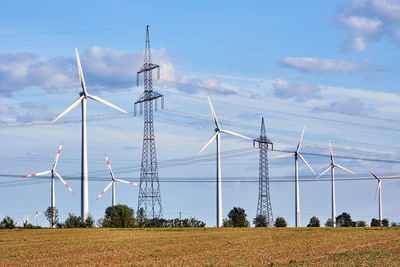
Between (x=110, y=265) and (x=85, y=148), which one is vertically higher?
(x=85, y=148)

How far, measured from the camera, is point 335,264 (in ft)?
167

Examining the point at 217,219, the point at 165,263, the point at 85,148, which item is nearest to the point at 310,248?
the point at 165,263

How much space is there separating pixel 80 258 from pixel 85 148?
149ft

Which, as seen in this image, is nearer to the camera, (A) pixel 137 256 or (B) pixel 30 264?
(B) pixel 30 264

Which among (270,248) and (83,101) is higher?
(83,101)

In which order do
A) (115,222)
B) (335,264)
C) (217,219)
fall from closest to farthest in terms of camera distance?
(335,264) < (217,219) < (115,222)

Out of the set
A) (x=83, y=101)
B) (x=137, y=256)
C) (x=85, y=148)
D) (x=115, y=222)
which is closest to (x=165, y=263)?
(x=137, y=256)

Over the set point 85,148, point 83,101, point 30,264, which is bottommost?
point 30,264

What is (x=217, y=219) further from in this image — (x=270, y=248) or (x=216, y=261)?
(x=216, y=261)

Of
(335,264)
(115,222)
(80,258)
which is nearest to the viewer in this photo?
(335,264)

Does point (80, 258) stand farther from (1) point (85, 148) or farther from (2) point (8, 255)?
(1) point (85, 148)

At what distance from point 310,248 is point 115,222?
9137 cm

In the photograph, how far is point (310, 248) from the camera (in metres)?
73.1

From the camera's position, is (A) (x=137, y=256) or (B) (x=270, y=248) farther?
(B) (x=270, y=248)
